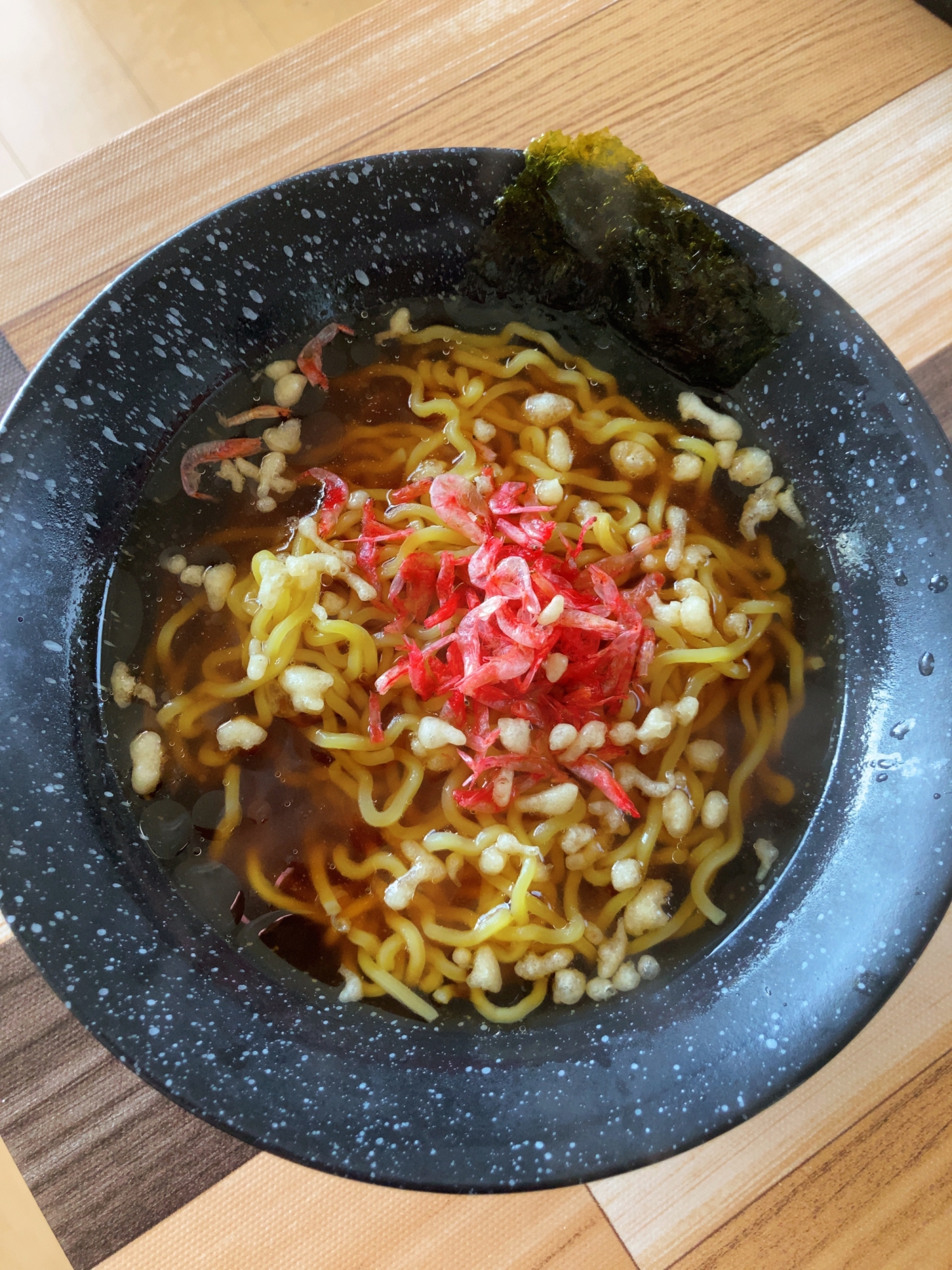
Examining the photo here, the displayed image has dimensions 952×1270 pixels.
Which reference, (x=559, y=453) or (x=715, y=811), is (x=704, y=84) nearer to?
(x=559, y=453)

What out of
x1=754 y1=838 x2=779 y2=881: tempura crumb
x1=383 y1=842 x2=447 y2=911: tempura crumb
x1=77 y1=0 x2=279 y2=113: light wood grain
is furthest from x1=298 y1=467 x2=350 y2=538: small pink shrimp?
x1=77 y1=0 x2=279 y2=113: light wood grain

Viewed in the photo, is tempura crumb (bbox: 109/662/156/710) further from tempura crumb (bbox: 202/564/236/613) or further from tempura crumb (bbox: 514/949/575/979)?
tempura crumb (bbox: 514/949/575/979)

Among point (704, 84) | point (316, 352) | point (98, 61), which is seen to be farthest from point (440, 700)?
point (98, 61)

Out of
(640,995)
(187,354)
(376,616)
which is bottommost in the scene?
(640,995)

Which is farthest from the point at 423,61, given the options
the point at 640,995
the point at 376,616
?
the point at 640,995

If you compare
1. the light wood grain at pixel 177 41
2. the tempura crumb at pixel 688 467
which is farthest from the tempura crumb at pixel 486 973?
the light wood grain at pixel 177 41

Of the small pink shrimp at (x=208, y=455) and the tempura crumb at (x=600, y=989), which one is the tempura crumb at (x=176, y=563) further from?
the tempura crumb at (x=600, y=989)

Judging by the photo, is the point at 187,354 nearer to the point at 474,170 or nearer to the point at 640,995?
the point at 474,170
